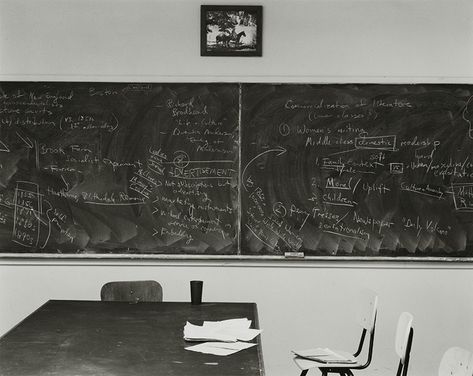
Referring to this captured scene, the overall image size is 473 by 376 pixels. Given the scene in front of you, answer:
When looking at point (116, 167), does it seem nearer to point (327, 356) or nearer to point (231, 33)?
Answer: point (231, 33)

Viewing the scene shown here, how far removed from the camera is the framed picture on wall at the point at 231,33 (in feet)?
14.8

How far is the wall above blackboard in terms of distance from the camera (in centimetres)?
453

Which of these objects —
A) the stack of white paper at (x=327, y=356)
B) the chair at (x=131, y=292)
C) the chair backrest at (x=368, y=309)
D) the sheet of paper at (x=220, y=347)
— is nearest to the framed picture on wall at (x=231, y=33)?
the chair at (x=131, y=292)

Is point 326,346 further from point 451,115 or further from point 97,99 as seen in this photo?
point 97,99

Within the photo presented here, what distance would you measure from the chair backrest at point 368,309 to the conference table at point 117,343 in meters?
0.67

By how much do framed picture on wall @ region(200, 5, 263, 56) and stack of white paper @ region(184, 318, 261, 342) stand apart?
6.77ft

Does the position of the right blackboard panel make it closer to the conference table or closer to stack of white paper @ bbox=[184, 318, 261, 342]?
the conference table

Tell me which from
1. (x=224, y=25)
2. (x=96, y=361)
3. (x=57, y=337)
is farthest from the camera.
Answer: (x=224, y=25)

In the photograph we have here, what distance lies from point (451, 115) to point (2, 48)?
311 cm

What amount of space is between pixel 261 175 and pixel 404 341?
1708 mm

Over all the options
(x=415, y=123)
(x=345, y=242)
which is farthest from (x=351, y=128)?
(x=345, y=242)

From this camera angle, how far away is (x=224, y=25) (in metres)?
4.52

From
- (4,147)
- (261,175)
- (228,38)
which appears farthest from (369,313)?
(4,147)

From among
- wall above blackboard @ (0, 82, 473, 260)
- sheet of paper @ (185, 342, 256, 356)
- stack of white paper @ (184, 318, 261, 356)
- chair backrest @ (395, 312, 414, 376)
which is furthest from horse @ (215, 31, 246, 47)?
sheet of paper @ (185, 342, 256, 356)
